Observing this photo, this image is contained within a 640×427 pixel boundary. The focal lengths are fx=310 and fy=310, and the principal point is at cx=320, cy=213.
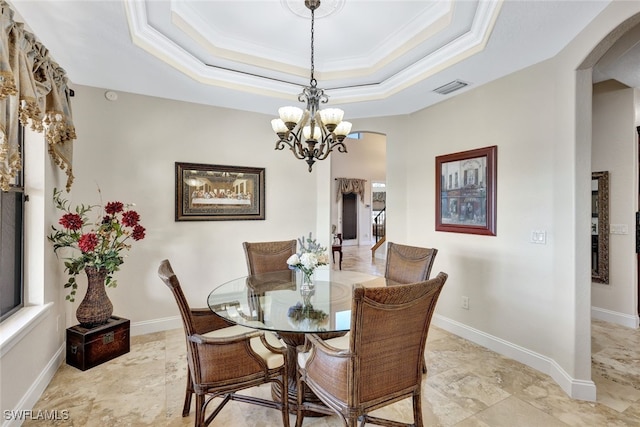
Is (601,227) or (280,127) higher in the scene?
(280,127)

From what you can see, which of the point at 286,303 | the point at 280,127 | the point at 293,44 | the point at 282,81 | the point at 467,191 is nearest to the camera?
the point at 286,303

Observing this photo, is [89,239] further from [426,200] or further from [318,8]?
[426,200]

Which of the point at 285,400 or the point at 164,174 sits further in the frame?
the point at 164,174

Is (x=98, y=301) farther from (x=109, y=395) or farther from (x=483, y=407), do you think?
(x=483, y=407)

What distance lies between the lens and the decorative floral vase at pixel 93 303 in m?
2.69

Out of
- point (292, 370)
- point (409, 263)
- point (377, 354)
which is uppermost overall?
point (409, 263)

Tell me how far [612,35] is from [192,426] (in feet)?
12.0

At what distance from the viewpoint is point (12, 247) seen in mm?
2236

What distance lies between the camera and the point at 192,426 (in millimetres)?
1940

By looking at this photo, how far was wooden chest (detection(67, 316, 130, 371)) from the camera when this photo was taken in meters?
2.59

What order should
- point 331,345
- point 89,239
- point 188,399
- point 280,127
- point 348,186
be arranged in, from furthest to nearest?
point 348,186
point 89,239
point 280,127
point 188,399
point 331,345

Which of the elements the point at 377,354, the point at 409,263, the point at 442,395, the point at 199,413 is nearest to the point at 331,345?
the point at 377,354

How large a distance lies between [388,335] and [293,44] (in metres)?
2.69

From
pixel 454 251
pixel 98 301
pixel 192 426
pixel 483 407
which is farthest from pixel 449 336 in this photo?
pixel 98 301
